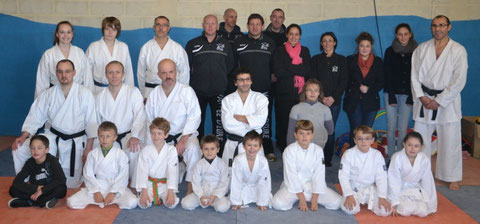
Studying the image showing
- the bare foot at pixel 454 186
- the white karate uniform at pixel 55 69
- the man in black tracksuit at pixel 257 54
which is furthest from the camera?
the man in black tracksuit at pixel 257 54

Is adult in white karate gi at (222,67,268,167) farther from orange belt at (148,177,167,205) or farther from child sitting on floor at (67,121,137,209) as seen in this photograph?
child sitting on floor at (67,121,137,209)

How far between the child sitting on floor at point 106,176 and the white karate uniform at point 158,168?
144 millimetres

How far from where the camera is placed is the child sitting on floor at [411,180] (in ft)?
12.5

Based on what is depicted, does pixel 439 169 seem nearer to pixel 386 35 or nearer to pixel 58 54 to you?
pixel 386 35

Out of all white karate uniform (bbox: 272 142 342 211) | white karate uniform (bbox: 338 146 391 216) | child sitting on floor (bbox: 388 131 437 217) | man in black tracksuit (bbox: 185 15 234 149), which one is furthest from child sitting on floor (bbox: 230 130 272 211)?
man in black tracksuit (bbox: 185 15 234 149)

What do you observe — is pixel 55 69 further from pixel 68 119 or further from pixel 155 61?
pixel 155 61

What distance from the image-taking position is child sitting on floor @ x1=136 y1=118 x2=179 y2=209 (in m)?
3.92

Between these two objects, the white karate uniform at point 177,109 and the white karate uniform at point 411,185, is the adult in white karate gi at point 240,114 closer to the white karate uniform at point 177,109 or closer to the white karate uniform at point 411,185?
the white karate uniform at point 177,109

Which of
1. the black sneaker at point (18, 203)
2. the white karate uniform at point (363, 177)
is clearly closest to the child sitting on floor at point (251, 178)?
the white karate uniform at point (363, 177)

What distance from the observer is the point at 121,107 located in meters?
4.47

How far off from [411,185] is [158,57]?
2.85 metres

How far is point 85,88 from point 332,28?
331 cm

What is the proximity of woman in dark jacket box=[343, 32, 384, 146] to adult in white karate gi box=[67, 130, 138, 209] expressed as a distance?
2.49m

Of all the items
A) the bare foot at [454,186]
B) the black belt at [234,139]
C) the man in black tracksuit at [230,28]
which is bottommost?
the bare foot at [454,186]
